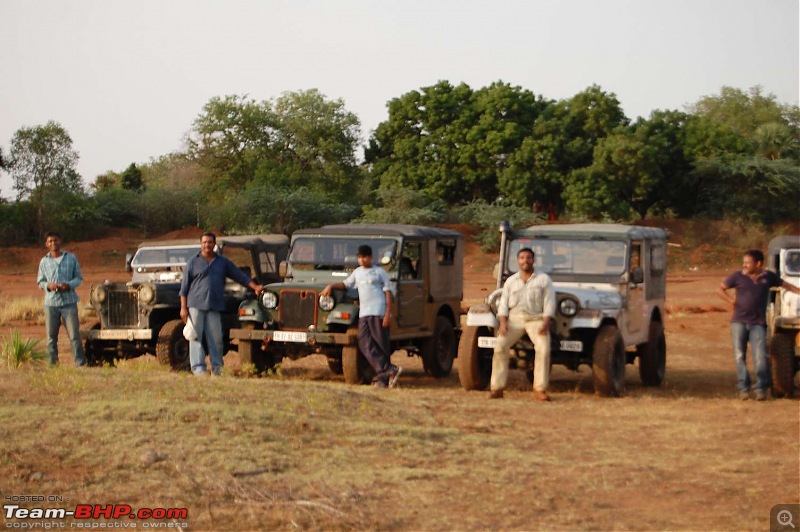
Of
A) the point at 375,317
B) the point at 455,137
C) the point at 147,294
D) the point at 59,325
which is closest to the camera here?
the point at 375,317

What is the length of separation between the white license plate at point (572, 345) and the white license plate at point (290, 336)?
120 inches

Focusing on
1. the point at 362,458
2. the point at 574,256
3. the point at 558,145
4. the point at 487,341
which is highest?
the point at 558,145

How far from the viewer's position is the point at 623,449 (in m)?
A: 9.45

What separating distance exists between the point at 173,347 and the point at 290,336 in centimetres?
190

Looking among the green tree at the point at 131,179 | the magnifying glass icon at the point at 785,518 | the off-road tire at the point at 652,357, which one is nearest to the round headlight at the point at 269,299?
the off-road tire at the point at 652,357

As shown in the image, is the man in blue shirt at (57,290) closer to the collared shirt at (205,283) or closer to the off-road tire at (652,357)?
the collared shirt at (205,283)

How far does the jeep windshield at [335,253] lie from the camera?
48.0 feet

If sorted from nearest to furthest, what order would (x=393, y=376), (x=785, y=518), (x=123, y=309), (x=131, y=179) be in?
(x=785, y=518) → (x=393, y=376) → (x=123, y=309) → (x=131, y=179)

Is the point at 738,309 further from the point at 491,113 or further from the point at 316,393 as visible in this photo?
the point at 491,113

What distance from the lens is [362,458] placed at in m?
8.39

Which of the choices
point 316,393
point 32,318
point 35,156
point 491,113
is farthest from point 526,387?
point 35,156

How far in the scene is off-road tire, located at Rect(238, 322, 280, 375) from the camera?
13.9 m

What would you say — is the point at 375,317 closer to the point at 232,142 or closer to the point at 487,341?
the point at 487,341

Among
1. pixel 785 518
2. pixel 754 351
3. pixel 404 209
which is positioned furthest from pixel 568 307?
pixel 404 209
